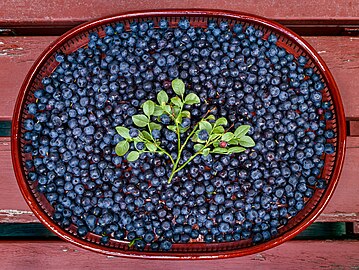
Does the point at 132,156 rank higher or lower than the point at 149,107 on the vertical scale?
lower

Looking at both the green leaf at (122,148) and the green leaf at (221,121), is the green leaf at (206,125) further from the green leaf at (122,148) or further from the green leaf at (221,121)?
the green leaf at (122,148)

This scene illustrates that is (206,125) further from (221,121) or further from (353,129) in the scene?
(353,129)

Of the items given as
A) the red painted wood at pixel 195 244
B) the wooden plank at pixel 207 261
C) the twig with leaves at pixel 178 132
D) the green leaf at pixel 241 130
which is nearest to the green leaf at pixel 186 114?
the twig with leaves at pixel 178 132

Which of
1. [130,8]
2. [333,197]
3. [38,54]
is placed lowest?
[333,197]

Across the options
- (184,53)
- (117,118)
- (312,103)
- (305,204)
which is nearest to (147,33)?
(184,53)

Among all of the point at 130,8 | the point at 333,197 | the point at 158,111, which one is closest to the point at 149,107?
the point at 158,111

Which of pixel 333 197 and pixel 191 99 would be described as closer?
pixel 191 99

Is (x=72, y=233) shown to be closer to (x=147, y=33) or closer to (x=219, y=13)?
(x=147, y=33)
